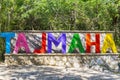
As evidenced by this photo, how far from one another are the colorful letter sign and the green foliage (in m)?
6.37

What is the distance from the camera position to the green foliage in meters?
19.3

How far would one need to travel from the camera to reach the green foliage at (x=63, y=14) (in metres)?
19.3

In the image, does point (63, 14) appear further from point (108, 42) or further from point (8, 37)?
point (8, 37)

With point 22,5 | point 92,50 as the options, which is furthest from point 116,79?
point 22,5

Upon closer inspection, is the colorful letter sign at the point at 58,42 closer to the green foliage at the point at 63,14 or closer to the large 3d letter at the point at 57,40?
the large 3d letter at the point at 57,40

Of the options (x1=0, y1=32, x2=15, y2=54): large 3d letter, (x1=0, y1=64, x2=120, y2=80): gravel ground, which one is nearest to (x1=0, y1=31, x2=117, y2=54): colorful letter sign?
(x1=0, y1=32, x2=15, y2=54): large 3d letter

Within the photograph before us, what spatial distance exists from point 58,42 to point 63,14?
762 cm

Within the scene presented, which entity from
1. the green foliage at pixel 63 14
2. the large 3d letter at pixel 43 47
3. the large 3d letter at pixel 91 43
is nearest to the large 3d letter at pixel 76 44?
the large 3d letter at pixel 91 43

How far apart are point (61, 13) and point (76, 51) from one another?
764 centimetres

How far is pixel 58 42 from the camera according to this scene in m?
12.5

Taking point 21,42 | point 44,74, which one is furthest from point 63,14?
point 44,74

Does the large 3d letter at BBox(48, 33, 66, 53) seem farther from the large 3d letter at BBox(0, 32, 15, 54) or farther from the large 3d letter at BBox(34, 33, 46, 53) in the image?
the large 3d letter at BBox(0, 32, 15, 54)

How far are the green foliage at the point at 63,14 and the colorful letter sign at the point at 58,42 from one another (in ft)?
20.9

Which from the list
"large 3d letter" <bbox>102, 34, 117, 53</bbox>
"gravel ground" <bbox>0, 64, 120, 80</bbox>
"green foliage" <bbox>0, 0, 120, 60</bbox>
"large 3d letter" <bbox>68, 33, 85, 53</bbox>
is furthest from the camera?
"green foliage" <bbox>0, 0, 120, 60</bbox>
